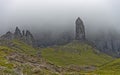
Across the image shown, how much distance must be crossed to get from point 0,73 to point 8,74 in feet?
16.4

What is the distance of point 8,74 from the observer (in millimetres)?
157375

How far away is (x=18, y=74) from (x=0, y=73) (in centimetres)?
929

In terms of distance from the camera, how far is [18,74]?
161 m

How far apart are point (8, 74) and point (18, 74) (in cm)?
572

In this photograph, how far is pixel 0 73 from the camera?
15950 centimetres
